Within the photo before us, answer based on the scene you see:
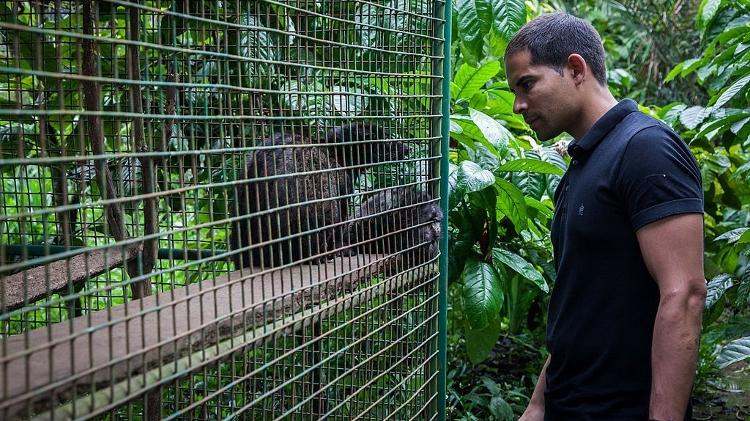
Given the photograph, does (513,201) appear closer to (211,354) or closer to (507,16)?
(507,16)

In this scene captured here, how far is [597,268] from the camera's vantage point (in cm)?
189

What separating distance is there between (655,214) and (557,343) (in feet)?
1.55

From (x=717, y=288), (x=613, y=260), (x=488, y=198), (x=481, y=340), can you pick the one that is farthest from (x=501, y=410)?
(x=613, y=260)

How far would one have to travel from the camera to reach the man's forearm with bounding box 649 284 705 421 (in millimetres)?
1721

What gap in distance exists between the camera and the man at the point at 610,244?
1726 millimetres

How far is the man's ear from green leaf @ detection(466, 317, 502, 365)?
1.98 metres

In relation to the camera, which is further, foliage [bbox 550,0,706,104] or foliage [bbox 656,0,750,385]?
foliage [bbox 550,0,706,104]

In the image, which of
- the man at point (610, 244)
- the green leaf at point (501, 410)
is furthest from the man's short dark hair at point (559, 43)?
the green leaf at point (501, 410)

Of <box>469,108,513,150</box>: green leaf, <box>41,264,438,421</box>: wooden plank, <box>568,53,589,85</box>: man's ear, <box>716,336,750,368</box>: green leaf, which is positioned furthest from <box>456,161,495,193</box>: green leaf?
<box>568,53,589,85</box>: man's ear

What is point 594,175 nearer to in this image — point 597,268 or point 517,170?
point 597,268

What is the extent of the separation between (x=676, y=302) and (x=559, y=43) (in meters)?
0.74

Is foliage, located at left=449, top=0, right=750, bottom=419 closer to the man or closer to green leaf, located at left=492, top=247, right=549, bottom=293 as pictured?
green leaf, located at left=492, top=247, right=549, bottom=293

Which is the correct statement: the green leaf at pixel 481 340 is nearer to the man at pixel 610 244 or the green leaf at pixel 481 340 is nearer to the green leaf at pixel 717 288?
the green leaf at pixel 717 288

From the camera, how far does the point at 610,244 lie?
1.86 meters
